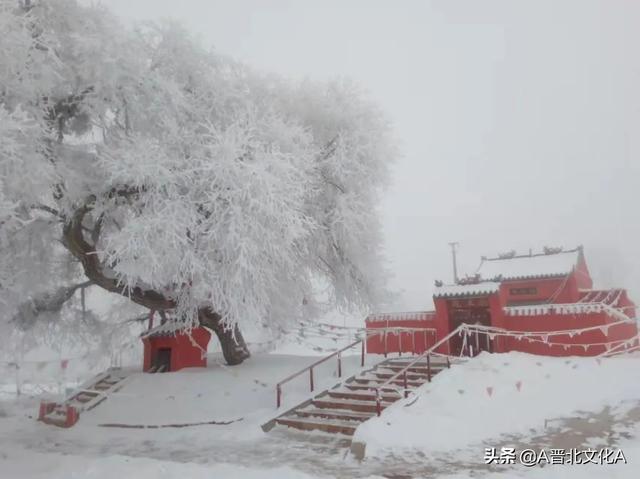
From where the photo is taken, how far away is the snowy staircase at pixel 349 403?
31.3ft

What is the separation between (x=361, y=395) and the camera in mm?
10617

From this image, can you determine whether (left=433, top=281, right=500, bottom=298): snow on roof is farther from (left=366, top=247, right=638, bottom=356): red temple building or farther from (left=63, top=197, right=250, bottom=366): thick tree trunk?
(left=63, top=197, right=250, bottom=366): thick tree trunk

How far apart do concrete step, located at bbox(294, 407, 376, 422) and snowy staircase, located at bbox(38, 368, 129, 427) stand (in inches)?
248

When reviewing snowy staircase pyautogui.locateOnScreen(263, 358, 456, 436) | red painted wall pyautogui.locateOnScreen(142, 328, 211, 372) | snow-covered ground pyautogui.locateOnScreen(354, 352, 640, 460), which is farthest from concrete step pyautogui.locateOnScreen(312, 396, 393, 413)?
red painted wall pyautogui.locateOnScreen(142, 328, 211, 372)

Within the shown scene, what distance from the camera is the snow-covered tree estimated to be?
9.45m

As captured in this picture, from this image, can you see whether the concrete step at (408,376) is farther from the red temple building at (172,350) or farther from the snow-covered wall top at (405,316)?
the red temple building at (172,350)

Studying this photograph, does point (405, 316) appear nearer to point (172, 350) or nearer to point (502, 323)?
point (502, 323)

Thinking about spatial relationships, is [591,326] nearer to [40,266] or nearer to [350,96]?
[350,96]

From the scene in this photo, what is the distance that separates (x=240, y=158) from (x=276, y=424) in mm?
6026

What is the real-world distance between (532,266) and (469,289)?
46.7 feet

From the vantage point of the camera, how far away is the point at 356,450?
7742 millimetres

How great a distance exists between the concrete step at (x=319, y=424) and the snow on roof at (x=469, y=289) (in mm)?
7546

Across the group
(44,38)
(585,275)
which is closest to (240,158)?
(44,38)

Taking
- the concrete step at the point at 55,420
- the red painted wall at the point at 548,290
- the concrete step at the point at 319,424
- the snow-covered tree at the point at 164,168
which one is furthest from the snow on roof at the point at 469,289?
the concrete step at the point at 55,420
